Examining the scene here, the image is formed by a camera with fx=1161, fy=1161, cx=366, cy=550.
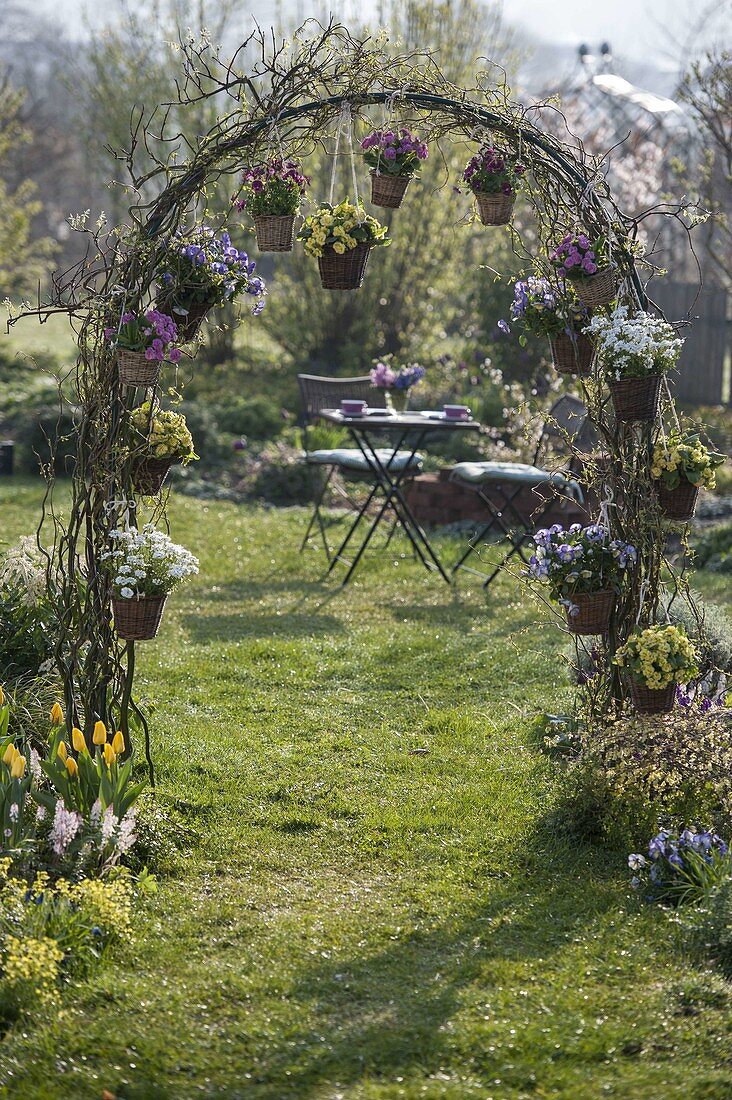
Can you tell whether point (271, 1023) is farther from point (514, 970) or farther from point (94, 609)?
point (94, 609)

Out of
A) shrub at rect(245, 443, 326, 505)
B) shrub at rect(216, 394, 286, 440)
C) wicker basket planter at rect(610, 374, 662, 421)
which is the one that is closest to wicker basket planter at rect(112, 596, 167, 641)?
wicker basket planter at rect(610, 374, 662, 421)

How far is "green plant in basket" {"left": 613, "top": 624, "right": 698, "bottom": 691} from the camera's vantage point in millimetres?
3406

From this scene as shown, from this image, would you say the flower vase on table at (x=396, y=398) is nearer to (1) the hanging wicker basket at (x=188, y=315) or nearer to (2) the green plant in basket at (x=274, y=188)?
(2) the green plant in basket at (x=274, y=188)

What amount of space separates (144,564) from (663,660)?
5.13 ft

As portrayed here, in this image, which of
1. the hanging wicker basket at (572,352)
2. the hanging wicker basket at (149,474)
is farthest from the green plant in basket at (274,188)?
the hanging wicker basket at (572,352)

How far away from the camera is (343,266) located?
13.3 ft

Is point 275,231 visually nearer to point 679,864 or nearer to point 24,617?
point 24,617

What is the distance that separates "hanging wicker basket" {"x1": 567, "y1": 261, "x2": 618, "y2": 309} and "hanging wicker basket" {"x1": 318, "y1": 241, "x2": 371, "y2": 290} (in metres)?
0.75

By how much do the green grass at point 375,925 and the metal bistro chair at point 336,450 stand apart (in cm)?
183

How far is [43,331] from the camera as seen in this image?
936 inches

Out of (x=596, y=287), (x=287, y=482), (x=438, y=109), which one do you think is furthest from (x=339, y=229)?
(x=287, y=482)

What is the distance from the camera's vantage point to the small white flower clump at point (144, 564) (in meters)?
3.46

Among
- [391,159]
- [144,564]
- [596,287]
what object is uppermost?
[391,159]

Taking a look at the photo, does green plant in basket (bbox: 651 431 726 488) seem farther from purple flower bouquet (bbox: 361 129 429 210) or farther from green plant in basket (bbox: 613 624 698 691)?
purple flower bouquet (bbox: 361 129 429 210)
